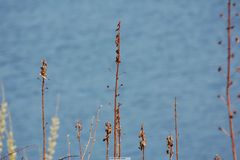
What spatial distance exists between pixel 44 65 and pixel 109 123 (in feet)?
8.79

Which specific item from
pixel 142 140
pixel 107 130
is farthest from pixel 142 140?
pixel 107 130

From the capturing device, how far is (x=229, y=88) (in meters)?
2.61

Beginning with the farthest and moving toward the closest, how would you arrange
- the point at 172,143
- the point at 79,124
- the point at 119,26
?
1. the point at 172,143
2. the point at 79,124
3. the point at 119,26

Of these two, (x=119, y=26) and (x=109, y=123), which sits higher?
(x=119, y=26)

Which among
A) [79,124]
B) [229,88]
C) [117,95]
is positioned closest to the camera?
[229,88]

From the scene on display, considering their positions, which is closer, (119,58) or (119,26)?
(119,58)

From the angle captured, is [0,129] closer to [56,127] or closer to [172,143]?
[56,127]

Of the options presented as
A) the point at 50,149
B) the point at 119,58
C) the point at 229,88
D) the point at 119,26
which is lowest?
the point at 50,149

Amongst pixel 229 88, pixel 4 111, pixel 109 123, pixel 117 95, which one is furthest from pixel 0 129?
pixel 109 123

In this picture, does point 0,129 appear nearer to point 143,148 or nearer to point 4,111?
point 4,111

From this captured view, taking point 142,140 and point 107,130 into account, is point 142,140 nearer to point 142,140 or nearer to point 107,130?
point 142,140

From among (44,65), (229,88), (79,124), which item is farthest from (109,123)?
(229,88)

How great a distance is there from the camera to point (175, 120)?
5352 millimetres

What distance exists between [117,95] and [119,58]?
784 millimetres
